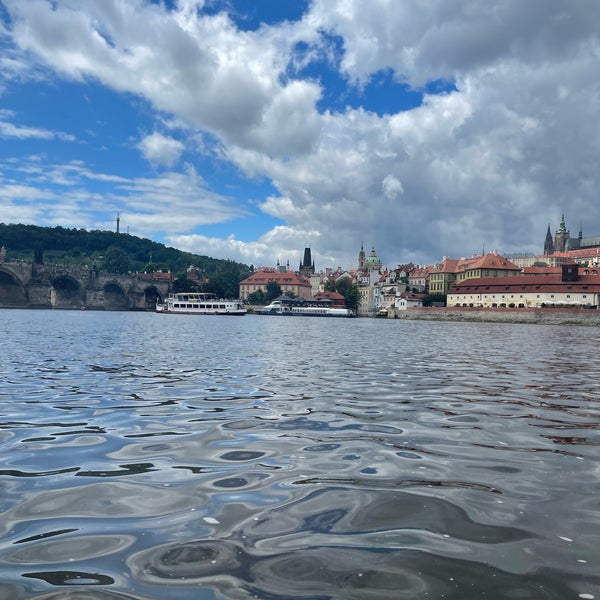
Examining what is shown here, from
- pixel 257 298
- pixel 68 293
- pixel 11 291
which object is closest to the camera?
pixel 11 291

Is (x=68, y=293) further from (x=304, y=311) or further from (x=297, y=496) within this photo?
(x=297, y=496)

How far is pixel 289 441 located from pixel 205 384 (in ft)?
21.1

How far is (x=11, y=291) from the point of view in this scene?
446 ft

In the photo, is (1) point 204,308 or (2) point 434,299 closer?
(1) point 204,308

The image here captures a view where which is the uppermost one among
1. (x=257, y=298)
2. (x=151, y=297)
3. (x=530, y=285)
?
(x=530, y=285)

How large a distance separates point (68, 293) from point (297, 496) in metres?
163

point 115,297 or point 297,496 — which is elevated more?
point 115,297

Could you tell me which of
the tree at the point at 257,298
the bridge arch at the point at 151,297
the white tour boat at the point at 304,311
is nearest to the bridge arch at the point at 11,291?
the bridge arch at the point at 151,297

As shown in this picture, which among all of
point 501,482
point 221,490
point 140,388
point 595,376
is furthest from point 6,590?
point 595,376

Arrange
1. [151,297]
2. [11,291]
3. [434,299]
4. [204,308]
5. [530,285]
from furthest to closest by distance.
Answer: [151,297] → [434,299] → [11,291] → [204,308] → [530,285]

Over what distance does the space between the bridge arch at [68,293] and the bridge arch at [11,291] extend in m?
13.4

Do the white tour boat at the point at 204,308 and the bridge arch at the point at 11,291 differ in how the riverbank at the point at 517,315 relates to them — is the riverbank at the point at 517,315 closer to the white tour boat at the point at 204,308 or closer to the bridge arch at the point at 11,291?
the white tour boat at the point at 204,308

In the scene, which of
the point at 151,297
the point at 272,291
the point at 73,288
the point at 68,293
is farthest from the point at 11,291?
the point at 272,291

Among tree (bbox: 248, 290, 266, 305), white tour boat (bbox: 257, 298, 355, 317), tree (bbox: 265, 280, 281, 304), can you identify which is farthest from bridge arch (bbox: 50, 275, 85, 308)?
tree (bbox: 265, 280, 281, 304)
